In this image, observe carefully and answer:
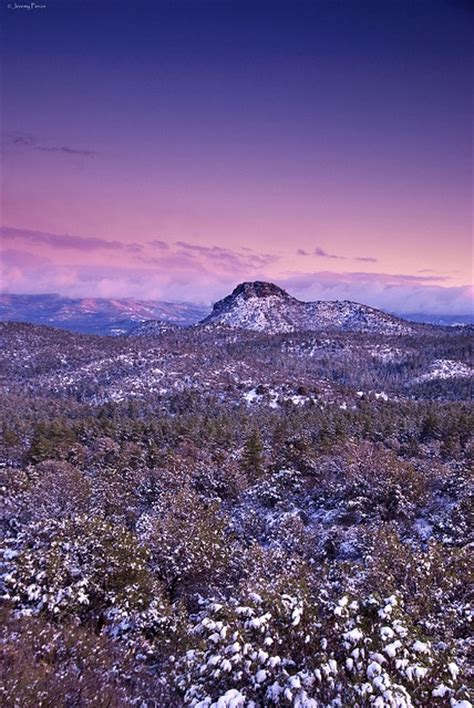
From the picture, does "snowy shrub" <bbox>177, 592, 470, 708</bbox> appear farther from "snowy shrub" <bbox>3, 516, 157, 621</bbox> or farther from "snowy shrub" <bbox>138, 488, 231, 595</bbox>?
"snowy shrub" <bbox>138, 488, 231, 595</bbox>

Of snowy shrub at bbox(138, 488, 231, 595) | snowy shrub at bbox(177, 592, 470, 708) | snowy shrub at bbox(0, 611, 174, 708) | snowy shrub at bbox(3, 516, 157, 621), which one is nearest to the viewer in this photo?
snowy shrub at bbox(177, 592, 470, 708)

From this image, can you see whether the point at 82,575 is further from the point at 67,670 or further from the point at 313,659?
the point at 313,659

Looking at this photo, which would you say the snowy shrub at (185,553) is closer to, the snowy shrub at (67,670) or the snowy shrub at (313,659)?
the snowy shrub at (67,670)

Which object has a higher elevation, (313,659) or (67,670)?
(313,659)

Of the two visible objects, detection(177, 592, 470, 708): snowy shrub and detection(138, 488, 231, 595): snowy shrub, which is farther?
detection(138, 488, 231, 595): snowy shrub

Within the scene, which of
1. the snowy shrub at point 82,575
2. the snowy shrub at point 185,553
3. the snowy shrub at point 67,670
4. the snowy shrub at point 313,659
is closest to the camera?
the snowy shrub at point 313,659

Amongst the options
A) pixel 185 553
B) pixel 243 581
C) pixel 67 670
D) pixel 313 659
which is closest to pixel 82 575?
pixel 185 553

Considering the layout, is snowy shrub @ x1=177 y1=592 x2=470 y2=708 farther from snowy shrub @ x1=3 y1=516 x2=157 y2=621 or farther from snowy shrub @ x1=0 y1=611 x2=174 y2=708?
snowy shrub @ x1=3 y1=516 x2=157 y2=621

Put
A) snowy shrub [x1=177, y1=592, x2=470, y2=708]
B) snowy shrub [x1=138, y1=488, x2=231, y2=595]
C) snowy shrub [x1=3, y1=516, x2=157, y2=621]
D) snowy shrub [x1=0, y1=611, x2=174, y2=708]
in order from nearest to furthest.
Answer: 1. snowy shrub [x1=177, y1=592, x2=470, y2=708]
2. snowy shrub [x1=0, y1=611, x2=174, y2=708]
3. snowy shrub [x1=3, y1=516, x2=157, y2=621]
4. snowy shrub [x1=138, y1=488, x2=231, y2=595]

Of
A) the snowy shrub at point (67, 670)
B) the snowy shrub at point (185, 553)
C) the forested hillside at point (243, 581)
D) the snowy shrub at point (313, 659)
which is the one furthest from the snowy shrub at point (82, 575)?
the snowy shrub at point (313, 659)

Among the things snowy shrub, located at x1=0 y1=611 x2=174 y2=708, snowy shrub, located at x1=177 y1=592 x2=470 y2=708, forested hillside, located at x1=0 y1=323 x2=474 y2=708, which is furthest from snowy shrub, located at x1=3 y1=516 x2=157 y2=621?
snowy shrub, located at x1=177 y1=592 x2=470 y2=708

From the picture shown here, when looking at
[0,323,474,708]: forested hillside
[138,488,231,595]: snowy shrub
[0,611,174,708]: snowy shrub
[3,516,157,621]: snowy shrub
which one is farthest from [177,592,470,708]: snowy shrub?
[138,488,231,595]: snowy shrub

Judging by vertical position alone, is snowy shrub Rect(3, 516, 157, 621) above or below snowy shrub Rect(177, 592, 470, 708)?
below

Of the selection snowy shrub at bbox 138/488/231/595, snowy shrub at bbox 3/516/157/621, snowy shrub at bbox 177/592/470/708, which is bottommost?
snowy shrub at bbox 138/488/231/595
